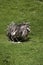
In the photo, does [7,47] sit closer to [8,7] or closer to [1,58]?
[1,58]

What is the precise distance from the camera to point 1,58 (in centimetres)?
1220

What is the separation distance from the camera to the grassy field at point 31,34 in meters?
12.3

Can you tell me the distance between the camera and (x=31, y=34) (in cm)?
1717

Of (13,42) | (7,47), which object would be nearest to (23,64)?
(7,47)

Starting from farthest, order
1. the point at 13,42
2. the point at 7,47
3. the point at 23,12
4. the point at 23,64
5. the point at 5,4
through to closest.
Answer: the point at 5,4, the point at 23,12, the point at 13,42, the point at 7,47, the point at 23,64

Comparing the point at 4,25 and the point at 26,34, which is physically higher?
the point at 26,34

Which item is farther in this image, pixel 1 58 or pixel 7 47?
pixel 7 47

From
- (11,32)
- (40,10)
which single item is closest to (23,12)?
(40,10)

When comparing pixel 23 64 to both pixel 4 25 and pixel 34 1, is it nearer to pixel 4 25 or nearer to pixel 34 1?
pixel 4 25

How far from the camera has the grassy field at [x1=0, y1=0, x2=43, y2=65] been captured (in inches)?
484

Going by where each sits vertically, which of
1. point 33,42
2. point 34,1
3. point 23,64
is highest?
point 23,64

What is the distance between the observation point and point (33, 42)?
15.0 metres

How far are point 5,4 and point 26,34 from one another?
26.2 feet

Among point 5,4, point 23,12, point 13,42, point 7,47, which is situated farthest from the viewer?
point 5,4
